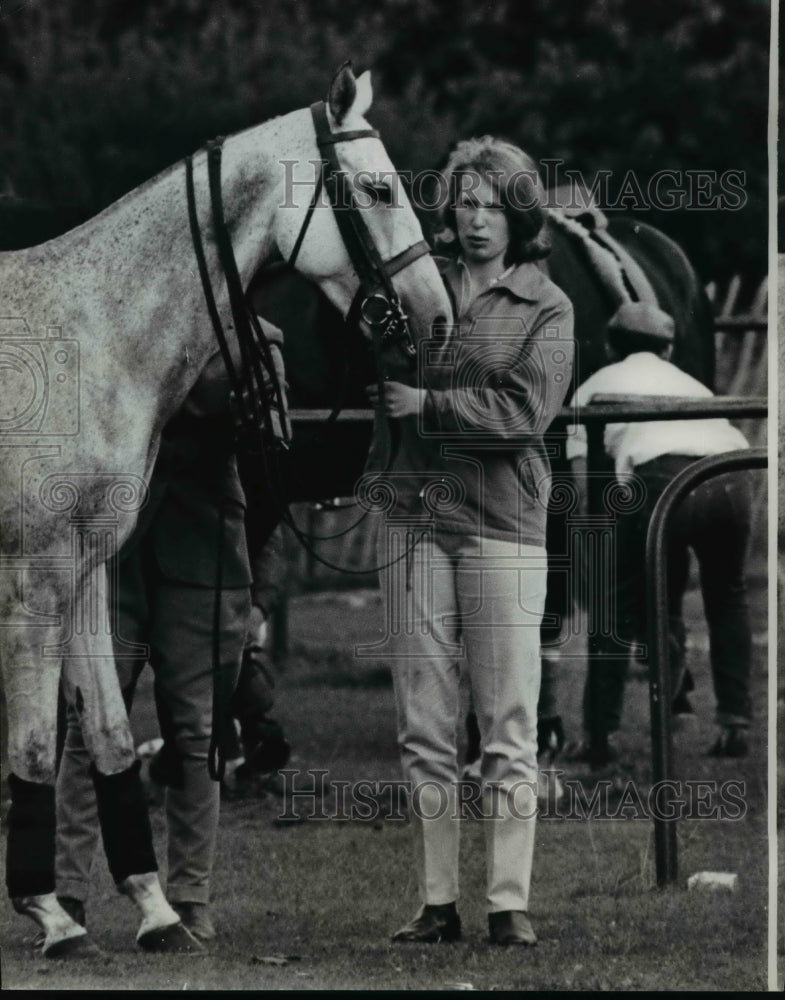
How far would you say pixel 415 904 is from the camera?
6809 millimetres

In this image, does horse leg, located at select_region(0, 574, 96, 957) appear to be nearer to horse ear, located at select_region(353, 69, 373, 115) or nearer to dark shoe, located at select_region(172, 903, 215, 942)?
dark shoe, located at select_region(172, 903, 215, 942)

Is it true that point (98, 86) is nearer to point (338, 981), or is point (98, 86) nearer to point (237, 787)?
point (237, 787)

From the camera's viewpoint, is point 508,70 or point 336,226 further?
point 508,70

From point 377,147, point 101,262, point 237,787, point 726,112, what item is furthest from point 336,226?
point 237,787

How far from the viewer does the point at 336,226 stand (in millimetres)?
6461

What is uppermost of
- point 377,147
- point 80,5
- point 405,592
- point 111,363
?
point 80,5

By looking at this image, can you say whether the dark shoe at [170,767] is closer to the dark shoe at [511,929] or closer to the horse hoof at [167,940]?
the horse hoof at [167,940]

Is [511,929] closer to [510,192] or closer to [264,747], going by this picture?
[264,747]

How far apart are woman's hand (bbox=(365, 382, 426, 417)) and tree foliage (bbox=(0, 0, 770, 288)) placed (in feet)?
2.11

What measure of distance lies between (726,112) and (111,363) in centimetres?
186

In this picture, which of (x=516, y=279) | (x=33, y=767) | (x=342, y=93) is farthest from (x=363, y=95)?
(x=33, y=767)

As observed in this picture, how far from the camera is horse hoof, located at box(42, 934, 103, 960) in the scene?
21.7 ft

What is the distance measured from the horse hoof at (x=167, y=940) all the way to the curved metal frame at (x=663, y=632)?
1354 mm

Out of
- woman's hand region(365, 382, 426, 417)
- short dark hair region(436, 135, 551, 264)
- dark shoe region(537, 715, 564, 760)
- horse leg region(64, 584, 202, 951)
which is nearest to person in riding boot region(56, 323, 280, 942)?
horse leg region(64, 584, 202, 951)
